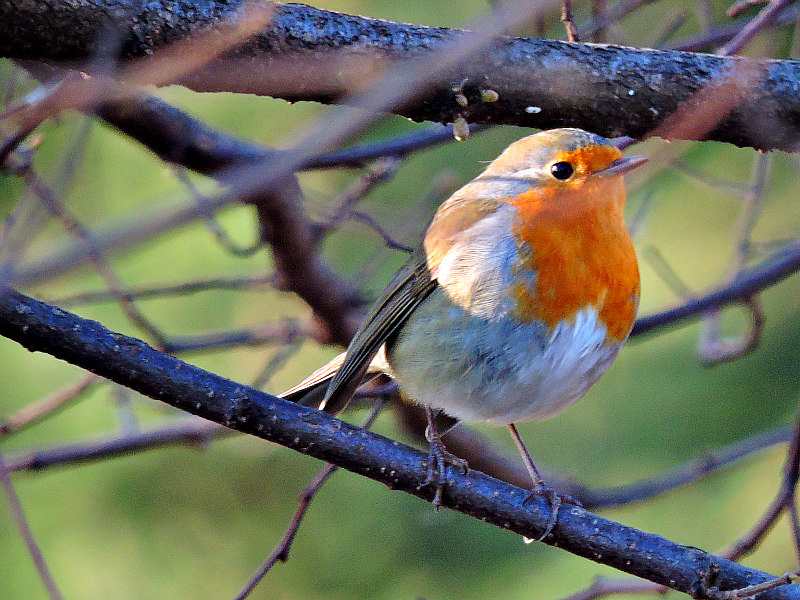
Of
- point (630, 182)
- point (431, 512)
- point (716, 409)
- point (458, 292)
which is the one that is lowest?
point (431, 512)

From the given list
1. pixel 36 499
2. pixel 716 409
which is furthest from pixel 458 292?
pixel 36 499

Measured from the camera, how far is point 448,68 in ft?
7.37

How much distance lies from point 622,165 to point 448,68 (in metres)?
0.91

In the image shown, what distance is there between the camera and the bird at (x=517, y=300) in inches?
113

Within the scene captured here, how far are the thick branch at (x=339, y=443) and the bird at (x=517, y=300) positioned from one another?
0.13 metres

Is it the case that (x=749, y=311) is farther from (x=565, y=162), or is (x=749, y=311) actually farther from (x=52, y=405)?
(x=52, y=405)

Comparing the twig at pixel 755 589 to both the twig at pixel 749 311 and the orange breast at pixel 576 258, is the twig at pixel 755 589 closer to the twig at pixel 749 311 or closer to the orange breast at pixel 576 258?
the orange breast at pixel 576 258

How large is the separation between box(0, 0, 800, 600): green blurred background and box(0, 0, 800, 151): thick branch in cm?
171

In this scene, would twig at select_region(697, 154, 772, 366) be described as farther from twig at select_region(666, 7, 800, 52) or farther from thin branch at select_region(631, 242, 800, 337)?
twig at select_region(666, 7, 800, 52)

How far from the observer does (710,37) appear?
3576mm

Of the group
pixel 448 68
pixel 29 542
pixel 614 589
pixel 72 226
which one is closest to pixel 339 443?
pixel 29 542

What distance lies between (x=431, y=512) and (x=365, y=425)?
1543 mm

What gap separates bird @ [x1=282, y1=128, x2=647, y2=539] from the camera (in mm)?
2869

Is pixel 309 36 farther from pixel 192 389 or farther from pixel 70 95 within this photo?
pixel 192 389
